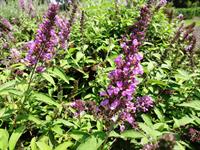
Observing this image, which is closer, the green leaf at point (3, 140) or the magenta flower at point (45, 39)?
the green leaf at point (3, 140)

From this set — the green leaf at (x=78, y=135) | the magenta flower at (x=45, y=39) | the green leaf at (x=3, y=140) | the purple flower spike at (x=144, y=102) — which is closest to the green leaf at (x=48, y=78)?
the magenta flower at (x=45, y=39)

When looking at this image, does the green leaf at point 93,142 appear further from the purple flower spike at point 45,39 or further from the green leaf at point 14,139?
the purple flower spike at point 45,39

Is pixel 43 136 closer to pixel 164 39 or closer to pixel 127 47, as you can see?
pixel 127 47

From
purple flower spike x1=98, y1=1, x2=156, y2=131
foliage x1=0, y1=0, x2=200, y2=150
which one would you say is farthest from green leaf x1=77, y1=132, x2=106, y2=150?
purple flower spike x1=98, y1=1, x2=156, y2=131

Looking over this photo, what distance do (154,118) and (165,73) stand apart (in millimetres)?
932

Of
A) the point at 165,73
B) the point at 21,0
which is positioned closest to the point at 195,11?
the point at 21,0

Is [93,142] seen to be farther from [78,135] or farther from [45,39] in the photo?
[45,39]

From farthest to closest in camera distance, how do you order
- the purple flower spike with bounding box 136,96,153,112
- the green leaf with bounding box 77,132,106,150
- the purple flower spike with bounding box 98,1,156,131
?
the purple flower spike with bounding box 136,96,153,112, the green leaf with bounding box 77,132,106,150, the purple flower spike with bounding box 98,1,156,131

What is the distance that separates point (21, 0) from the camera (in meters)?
8.40

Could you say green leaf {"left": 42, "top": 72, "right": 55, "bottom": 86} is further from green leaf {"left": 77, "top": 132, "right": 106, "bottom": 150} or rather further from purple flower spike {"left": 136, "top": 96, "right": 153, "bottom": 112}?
purple flower spike {"left": 136, "top": 96, "right": 153, "bottom": 112}

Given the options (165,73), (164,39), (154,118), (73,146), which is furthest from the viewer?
(164,39)

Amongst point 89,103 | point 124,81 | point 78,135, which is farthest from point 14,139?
point 124,81

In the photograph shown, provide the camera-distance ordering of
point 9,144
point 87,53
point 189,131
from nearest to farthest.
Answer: point 9,144
point 189,131
point 87,53

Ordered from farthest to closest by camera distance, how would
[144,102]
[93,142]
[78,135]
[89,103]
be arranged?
1. [144,102]
2. [89,103]
3. [78,135]
4. [93,142]
